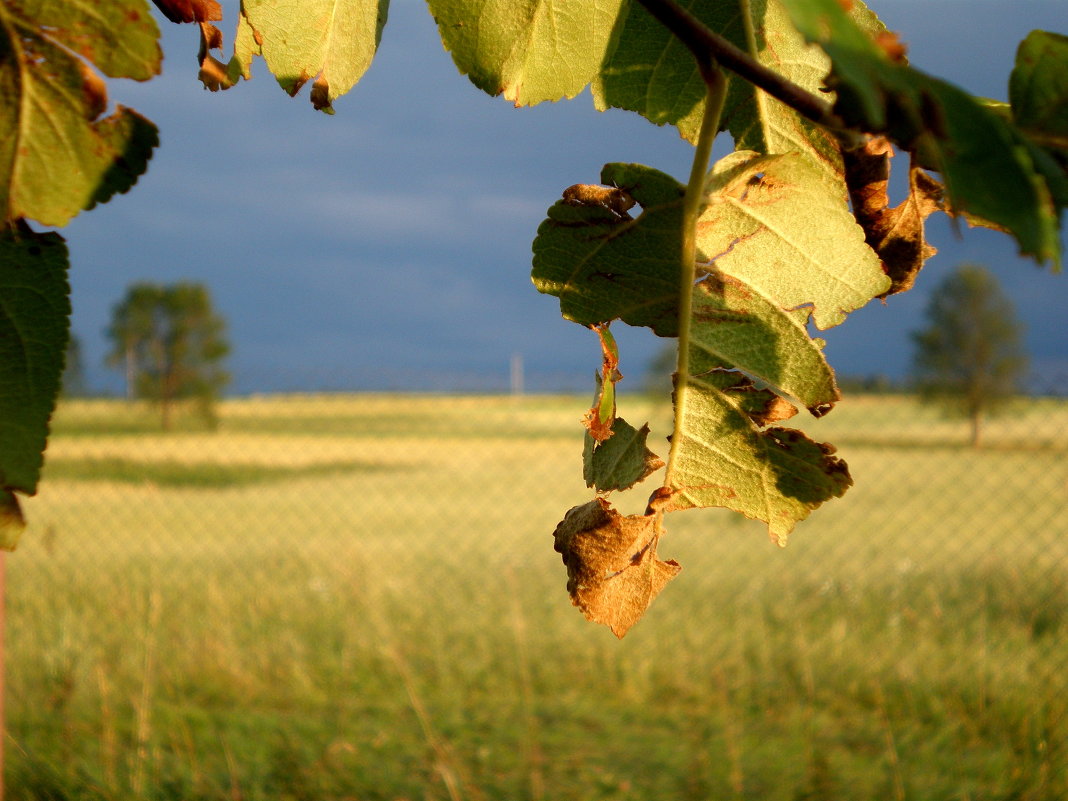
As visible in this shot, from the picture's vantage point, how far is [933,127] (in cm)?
15

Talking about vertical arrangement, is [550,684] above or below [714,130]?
below

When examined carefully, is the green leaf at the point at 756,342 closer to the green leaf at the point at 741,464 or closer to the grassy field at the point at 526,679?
the green leaf at the point at 741,464

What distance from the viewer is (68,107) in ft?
0.86

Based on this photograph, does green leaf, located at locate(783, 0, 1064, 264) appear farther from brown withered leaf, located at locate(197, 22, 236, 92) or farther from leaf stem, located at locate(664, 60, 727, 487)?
brown withered leaf, located at locate(197, 22, 236, 92)

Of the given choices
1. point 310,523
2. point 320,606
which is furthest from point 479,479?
point 320,606

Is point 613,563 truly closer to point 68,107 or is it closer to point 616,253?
point 616,253

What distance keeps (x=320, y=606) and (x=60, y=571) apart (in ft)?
5.42

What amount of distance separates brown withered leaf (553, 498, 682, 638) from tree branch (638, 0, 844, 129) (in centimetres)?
13

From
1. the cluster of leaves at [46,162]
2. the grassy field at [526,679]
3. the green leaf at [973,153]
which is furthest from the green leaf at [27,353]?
the grassy field at [526,679]

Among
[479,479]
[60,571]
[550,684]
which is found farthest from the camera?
[479,479]

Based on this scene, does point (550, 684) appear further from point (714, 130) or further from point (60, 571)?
point (60, 571)

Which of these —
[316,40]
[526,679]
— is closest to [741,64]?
[316,40]

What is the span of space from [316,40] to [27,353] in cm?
14

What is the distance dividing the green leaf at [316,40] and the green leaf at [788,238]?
0.49ft
